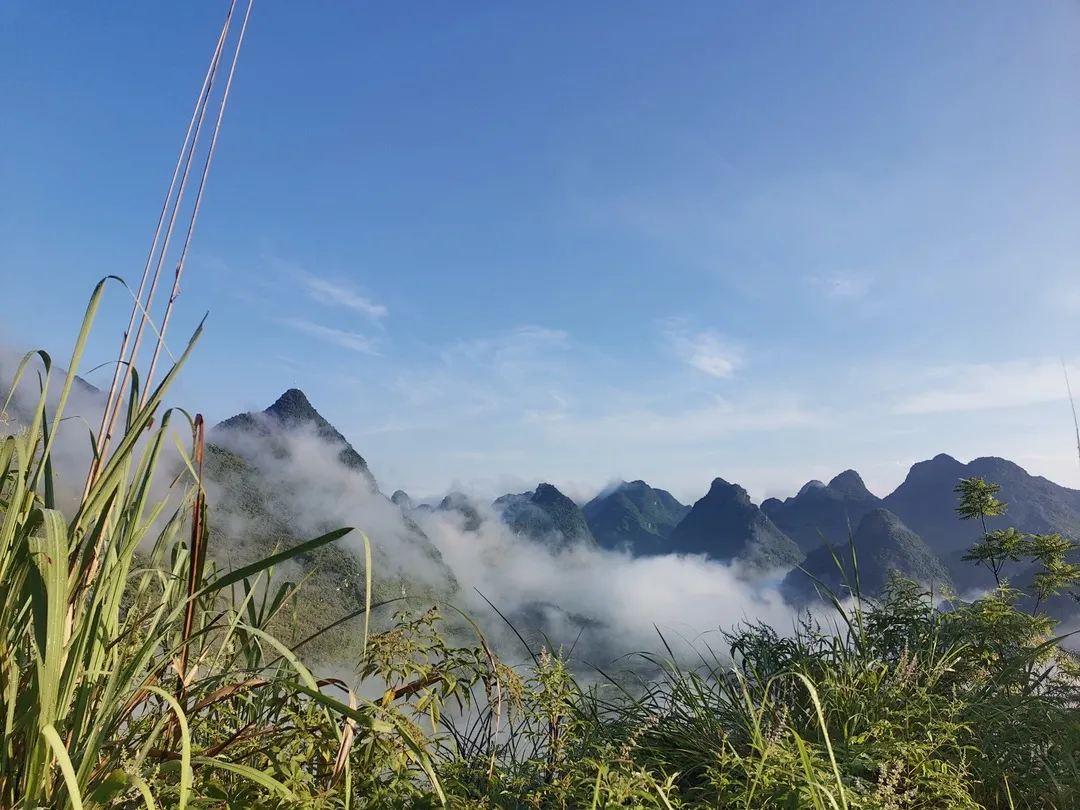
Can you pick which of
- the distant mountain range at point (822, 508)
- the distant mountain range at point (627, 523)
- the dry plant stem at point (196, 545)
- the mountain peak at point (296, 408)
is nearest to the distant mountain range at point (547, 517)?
the distant mountain range at point (627, 523)

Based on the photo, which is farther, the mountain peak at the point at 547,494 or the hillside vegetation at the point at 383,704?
the mountain peak at the point at 547,494

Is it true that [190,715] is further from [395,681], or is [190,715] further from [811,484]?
[811,484]

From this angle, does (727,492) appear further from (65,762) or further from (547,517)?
(65,762)

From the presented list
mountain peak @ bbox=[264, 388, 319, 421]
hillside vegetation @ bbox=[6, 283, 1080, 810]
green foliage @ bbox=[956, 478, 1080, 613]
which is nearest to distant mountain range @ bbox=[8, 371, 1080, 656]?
mountain peak @ bbox=[264, 388, 319, 421]

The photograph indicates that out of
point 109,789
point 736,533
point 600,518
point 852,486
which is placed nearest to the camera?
point 109,789

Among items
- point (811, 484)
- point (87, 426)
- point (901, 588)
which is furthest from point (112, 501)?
point (811, 484)

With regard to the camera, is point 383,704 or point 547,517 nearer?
point 383,704

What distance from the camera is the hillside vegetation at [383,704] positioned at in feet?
3.43

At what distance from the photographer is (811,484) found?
136875 millimetres

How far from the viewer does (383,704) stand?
1.41 meters

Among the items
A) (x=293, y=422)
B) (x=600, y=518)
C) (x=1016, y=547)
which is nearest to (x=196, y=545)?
(x=1016, y=547)

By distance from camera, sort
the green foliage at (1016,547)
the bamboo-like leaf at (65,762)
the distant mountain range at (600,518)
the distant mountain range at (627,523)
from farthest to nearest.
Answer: the distant mountain range at (627,523) < the distant mountain range at (600,518) < the green foliage at (1016,547) < the bamboo-like leaf at (65,762)

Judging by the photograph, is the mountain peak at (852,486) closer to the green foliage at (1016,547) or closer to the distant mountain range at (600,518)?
the distant mountain range at (600,518)

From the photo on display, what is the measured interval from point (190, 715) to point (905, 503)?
419 ft
